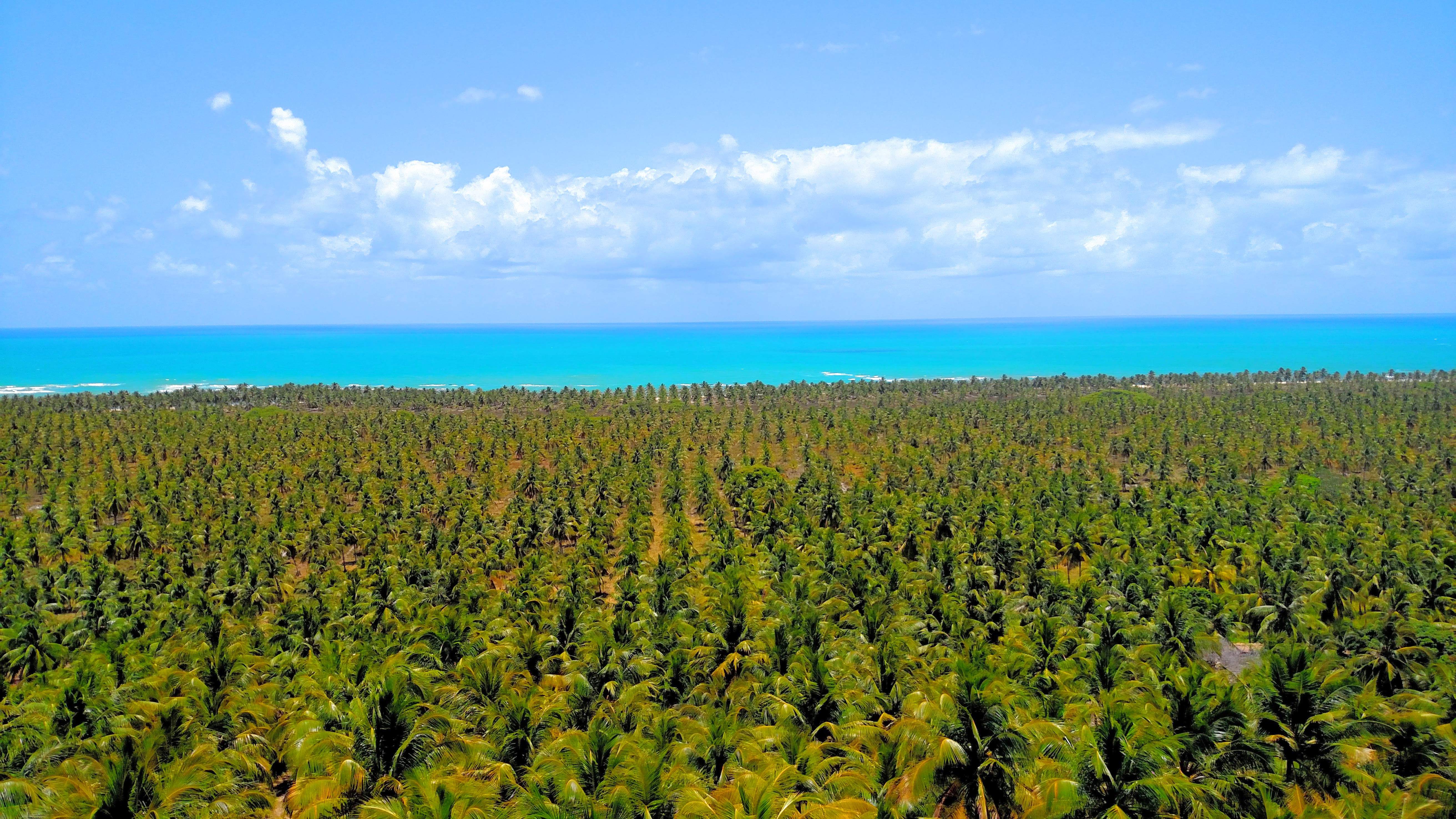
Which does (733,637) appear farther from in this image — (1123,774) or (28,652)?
(28,652)

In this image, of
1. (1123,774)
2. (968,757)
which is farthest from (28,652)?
(1123,774)

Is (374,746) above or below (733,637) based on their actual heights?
below

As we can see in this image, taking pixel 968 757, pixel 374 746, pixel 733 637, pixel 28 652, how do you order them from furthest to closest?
pixel 733 637, pixel 28 652, pixel 374 746, pixel 968 757

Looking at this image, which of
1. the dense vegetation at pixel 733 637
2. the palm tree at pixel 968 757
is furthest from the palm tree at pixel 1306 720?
the palm tree at pixel 968 757

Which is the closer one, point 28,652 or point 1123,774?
point 1123,774

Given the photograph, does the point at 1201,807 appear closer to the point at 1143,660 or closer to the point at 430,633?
the point at 1143,660

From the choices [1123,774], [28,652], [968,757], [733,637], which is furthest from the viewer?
[733,637]

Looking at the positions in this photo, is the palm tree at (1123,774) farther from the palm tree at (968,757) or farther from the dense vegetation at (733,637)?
the palm tree at (968,757)

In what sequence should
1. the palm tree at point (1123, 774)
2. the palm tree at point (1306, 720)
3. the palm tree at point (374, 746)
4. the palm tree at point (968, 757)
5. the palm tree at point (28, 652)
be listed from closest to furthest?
1. the palm tree at point (1123, 774)
2. the palm tree at point (968, 757)
3. the palm tree at point (1306, 720)
4. the palm tree at point (374, 746)
5. the palm tree at point (28, 652)

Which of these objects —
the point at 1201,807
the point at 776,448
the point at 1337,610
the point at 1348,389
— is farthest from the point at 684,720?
the point at 1348,389

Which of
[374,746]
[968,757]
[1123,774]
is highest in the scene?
[1123,774]
